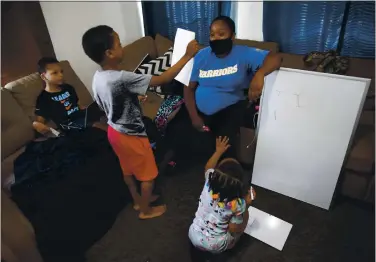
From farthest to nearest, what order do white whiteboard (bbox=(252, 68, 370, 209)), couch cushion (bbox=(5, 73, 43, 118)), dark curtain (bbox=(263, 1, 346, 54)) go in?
dark curtain (bbox=(263, 1, 346, 54)) < couch cushion (bbox=(5, 73, 43, 118)) < white whiteboard (bbox=(252, 68, 370, 209))

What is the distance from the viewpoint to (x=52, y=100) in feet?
6.29

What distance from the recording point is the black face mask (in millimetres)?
1658

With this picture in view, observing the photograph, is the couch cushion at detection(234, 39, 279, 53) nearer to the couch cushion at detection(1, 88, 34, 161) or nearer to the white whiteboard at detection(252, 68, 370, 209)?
the white whiteboard at detection(252, 68, 370, 209)

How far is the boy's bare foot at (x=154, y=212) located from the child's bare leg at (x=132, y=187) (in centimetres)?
9

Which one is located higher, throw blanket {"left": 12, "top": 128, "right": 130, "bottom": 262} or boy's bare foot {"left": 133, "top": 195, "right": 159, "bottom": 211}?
throw blanket {"left": 12, "top": 128, "right": 130, "bottom": 262}

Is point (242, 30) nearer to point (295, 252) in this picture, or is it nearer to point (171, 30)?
point (171, 30)

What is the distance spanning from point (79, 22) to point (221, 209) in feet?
6.72

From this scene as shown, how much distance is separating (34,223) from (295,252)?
141 cm

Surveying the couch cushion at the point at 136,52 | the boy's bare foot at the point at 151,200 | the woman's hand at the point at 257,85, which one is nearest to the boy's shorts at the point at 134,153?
the boy's bare foot at the point at 151,200

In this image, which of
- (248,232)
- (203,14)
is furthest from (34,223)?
(203,14)

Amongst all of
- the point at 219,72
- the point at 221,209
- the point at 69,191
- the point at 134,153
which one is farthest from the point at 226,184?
the point at 69,191

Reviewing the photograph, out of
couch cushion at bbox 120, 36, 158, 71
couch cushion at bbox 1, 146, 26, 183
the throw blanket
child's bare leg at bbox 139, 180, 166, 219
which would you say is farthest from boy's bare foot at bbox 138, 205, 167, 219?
couch cushion at bbox 120, 36, 158, 71

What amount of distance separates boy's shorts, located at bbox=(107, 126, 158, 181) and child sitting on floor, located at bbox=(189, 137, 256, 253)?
39 cm

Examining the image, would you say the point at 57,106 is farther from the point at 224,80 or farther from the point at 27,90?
the point at 224,80
